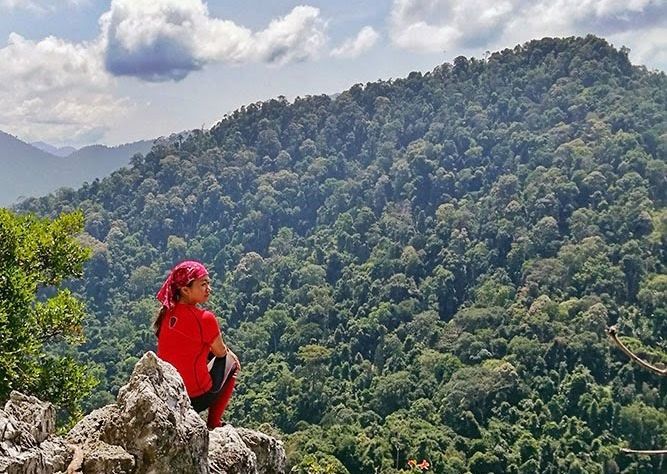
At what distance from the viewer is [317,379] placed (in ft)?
130

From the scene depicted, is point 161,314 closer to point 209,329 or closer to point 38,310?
point 209,329

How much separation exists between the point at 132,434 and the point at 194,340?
67cm

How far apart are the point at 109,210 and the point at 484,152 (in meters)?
36.4

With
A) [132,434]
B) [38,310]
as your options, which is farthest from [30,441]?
[38,310]

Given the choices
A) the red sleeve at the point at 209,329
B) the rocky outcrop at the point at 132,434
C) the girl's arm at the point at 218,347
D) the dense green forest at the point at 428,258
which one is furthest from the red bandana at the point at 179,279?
the dense green forest at the point at 428,258

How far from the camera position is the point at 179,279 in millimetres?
3818

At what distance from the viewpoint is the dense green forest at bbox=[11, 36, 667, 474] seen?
1304 inches

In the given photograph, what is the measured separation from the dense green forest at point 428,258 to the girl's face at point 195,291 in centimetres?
1099

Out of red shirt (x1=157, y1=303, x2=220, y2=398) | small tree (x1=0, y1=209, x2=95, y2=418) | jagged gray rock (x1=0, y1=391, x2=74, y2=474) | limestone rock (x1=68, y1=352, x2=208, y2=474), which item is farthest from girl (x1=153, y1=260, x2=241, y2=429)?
small tree (x1=0, y1=209, x2=95, y2=418)

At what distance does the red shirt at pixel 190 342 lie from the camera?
3.77m

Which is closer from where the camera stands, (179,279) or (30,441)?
(30,441)

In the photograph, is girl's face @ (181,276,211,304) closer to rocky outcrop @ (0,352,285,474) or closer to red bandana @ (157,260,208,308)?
red bandana @ (157,260,208,308)

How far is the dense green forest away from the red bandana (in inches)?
430

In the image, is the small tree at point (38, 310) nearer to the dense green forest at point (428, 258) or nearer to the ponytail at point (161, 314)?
the ponytail at point (161, 314)
